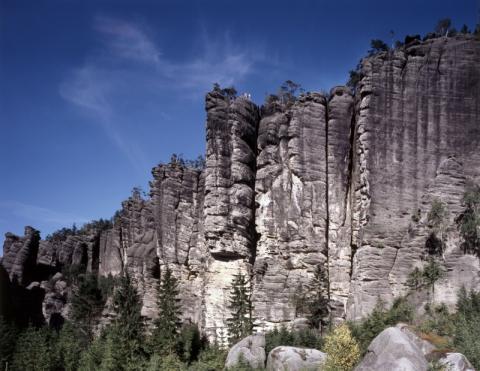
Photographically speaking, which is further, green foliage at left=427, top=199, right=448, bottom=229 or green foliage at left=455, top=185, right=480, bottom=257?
green foliage at left=427, top=199, right=448, bottom=229

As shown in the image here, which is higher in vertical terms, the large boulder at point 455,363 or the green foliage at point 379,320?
the green foliage at point 379,320

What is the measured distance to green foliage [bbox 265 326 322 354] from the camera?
41719 mm

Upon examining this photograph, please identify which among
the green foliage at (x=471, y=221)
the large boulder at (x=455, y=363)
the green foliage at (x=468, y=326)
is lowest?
the large boulder at (x=455, y=363)

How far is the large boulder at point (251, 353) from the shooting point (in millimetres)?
36719

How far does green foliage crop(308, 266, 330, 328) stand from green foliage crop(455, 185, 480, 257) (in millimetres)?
11545

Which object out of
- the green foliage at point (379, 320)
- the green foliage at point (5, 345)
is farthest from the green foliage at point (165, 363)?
the green foliage at point (5, 345)

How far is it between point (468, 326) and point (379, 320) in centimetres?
572

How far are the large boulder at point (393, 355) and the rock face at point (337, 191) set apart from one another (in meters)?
18.7

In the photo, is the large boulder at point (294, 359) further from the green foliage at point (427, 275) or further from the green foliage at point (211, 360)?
the green foliage at point (427, 275)

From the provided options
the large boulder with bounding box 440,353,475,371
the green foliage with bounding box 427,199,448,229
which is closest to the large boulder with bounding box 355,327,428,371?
the large boulder with bounding box 440,353,475,371

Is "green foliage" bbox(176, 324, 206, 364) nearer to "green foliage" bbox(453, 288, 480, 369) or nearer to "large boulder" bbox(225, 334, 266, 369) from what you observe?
"large boulder" bbox(225, 334, 266, 369)

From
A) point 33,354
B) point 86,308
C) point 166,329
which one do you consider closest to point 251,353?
point 166,329

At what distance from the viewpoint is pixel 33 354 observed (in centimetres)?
5081

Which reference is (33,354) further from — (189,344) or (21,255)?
(21,255)
